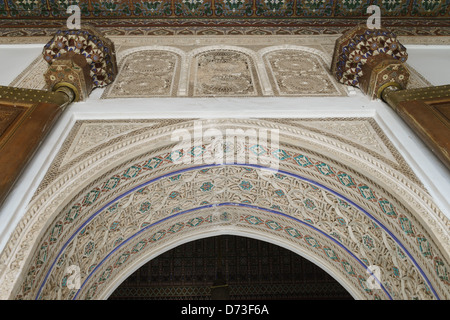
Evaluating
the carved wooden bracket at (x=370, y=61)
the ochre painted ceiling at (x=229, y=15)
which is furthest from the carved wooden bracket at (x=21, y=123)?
the carved wooden bracket at (x=370, y=61)

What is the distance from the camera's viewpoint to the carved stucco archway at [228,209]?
2375 mm

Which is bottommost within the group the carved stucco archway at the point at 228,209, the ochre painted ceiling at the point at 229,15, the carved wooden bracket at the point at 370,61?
the carved stucco archway at the point at 228,209

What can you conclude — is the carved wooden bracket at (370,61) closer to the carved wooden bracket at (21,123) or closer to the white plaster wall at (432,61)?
the white plaster wall at (432,61)

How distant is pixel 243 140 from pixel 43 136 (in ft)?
4.64

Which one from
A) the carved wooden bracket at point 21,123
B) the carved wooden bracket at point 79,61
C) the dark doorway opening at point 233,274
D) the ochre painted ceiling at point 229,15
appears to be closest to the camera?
the carved wooden bracket at point 21,123

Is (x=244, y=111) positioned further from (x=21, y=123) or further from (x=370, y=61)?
(x=21, y=123)

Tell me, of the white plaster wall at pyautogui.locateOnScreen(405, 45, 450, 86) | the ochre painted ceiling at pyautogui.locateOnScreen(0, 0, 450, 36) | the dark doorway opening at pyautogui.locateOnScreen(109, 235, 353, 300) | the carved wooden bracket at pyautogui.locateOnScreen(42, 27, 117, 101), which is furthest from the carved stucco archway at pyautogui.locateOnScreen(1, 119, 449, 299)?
the dark doorway opening at pyautogui.locateOnScreen(109, 235, 353, 300)

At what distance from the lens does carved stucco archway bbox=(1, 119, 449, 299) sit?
93.5 inches

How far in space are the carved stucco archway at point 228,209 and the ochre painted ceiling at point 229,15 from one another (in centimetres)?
189

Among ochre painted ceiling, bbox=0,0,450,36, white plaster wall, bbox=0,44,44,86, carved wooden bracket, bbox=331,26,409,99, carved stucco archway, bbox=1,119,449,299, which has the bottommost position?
carved stucco archway, bbox=1,119,449,299

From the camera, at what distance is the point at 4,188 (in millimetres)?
2199

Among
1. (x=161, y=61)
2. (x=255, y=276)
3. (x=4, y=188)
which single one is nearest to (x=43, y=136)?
(x=4, y=188)

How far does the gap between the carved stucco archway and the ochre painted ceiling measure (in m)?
1.89

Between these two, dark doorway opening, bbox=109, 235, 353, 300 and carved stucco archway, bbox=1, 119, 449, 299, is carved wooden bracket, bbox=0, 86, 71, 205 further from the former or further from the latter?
dark doorway opening, bbox=109, 235, 353, 300
